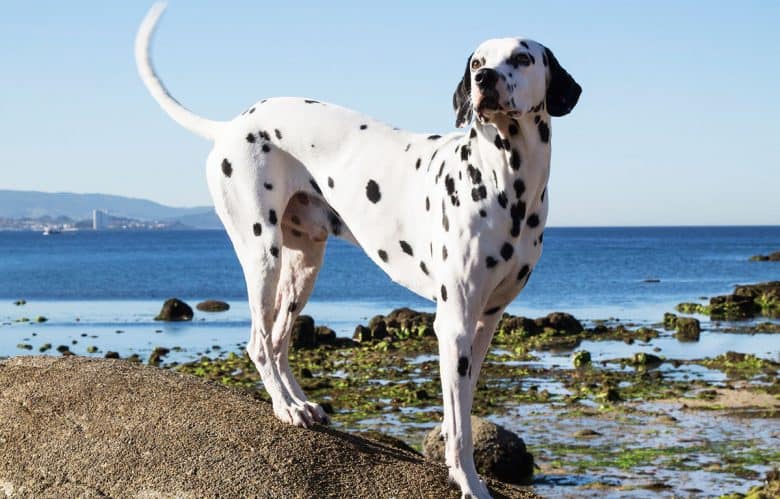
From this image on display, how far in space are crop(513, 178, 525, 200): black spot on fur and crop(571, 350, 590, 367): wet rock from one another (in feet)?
53.1

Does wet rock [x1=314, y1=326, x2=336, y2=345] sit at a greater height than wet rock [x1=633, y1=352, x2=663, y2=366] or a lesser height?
lesser

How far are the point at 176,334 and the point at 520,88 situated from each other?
25617mm

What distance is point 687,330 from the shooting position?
28.5 metres

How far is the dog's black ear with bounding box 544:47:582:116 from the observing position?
18.8ft

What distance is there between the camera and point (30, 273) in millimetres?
70375

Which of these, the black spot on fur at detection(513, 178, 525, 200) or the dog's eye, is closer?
the dog's eye

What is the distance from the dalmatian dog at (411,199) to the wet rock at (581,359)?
14940 mm

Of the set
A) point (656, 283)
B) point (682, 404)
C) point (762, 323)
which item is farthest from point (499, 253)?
point (656, 283)

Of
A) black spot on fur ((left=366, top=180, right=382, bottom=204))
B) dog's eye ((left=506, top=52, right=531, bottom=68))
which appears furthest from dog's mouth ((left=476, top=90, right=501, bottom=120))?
black spot on fur ((left=366, top=180, right=382, bottom=204))

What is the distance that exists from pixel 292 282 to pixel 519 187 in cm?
225

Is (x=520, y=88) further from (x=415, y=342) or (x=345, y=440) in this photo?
(x=415, y=342)

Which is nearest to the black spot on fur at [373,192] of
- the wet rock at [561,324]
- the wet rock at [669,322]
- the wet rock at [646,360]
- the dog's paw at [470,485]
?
the dog's paw at [470,485]

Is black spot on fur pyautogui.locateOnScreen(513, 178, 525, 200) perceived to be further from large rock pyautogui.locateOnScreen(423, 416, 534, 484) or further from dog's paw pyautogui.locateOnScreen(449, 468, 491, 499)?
large rock pyautogui.locateOnScreen(423, 416, 534, 484)

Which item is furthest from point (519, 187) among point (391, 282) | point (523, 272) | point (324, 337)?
point (391, 282)
